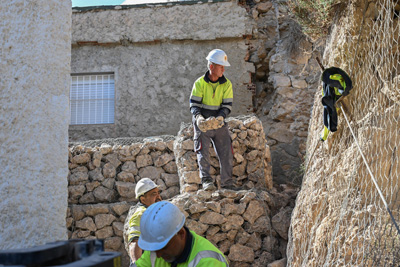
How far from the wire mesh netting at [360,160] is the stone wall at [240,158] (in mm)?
1986

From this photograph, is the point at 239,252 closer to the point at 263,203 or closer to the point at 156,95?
the point at 263,203

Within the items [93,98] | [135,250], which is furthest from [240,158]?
[93,98]

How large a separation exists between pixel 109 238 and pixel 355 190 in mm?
5219

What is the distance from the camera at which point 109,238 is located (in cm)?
858

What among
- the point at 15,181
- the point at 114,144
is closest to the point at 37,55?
the point at 15,181

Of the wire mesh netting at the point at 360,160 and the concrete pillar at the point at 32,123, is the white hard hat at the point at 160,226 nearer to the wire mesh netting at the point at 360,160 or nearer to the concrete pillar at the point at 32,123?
the concrete pillar at the point at 32,123

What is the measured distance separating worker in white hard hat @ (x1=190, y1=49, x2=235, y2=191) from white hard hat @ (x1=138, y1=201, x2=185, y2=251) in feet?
12.8

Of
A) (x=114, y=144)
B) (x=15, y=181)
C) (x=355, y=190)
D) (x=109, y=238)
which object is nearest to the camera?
(x=15, y=181)

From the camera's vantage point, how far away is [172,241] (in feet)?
9.25

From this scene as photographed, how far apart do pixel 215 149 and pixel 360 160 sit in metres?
2.87

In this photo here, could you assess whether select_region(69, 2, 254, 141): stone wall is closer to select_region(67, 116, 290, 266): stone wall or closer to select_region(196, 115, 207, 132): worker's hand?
select_region(67, 116, 290, 266): stone wall

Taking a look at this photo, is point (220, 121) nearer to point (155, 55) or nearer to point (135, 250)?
point (135, 250)

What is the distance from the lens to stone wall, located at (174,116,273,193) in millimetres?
7402

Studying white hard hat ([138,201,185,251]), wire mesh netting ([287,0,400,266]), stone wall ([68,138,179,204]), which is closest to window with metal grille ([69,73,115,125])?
stone wall ([68,138,179,204])
